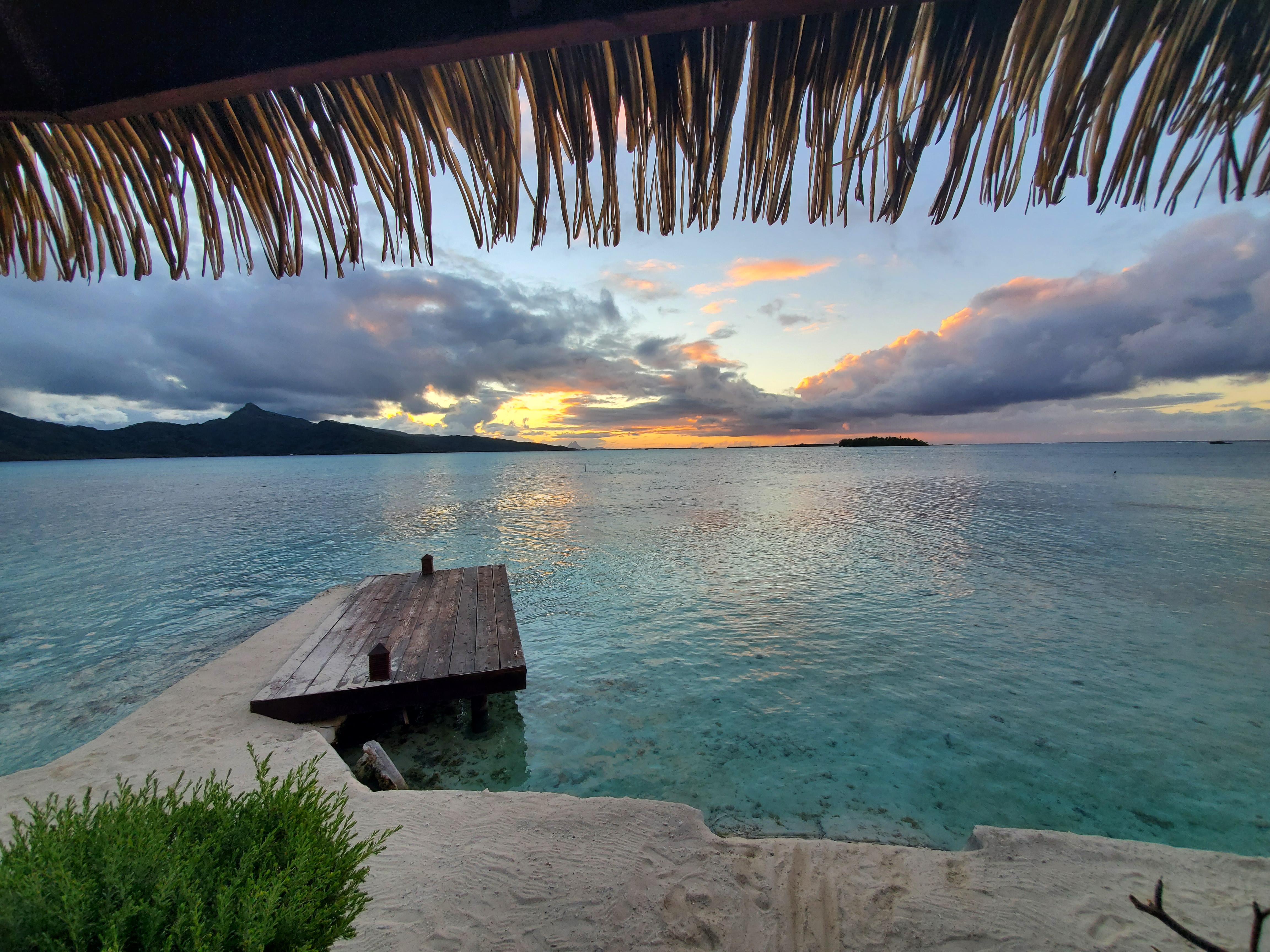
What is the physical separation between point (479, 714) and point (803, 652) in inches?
266

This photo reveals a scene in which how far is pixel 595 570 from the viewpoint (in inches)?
710

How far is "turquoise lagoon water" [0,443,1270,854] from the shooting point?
6426 millimetres

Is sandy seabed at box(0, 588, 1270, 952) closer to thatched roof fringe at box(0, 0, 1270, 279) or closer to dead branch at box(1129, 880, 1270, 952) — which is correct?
dead branch at box(1129, 880, 1270, 952)

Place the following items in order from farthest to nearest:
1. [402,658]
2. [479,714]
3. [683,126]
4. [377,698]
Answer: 1. [479,714]
2. [402,658]
3. [377,698]
4. [683,126]

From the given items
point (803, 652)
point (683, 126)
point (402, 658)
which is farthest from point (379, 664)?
point (803, 652)

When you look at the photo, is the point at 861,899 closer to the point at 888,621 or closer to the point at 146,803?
the point at 146,803

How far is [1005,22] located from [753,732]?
819 centimetres

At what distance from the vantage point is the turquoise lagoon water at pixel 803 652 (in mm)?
6426

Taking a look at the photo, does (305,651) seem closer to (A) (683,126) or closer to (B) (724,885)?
(B) (724,885)

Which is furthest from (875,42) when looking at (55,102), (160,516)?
(160,516)

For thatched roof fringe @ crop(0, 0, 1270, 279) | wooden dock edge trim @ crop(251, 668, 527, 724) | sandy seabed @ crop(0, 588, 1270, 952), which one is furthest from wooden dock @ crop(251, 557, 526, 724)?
thatched roof fringe @ crop(0, 0, 1270, 279)

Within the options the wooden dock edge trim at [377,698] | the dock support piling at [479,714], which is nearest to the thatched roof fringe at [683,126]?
the wooden dock edge trim at [377,698]

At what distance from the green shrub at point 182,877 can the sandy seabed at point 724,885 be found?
6.38 feet

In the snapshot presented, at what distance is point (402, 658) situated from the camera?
7297 mm
